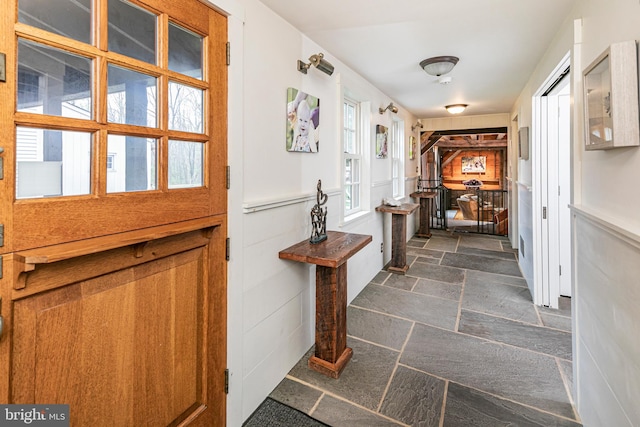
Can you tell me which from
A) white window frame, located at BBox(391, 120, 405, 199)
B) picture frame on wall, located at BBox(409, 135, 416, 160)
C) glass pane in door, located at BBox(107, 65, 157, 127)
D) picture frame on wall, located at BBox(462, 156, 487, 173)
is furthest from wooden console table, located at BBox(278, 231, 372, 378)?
picture frame on wall, located at BBox(462, 156, 487, 173)

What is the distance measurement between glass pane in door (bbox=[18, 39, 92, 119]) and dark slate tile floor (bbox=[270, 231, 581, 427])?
1796 mm

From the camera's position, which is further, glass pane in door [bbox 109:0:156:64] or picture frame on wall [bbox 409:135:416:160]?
picture frame on wall [bbox 409:135:416:160]

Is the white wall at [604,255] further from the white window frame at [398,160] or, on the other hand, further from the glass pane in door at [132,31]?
the white window frame at [398,160]

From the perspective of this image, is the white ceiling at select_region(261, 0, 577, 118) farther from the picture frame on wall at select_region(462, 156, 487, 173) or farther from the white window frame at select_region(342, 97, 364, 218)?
the picture frame on wall at select_region(462, 156, 487, 173)

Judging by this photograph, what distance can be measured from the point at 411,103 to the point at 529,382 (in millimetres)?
3978

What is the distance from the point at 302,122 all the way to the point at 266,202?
0.71m

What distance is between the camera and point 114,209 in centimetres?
109

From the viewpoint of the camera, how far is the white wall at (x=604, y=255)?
1.17 meters

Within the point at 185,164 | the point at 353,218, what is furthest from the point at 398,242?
the point at 185,164

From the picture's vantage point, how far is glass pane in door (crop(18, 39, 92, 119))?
891 mm
